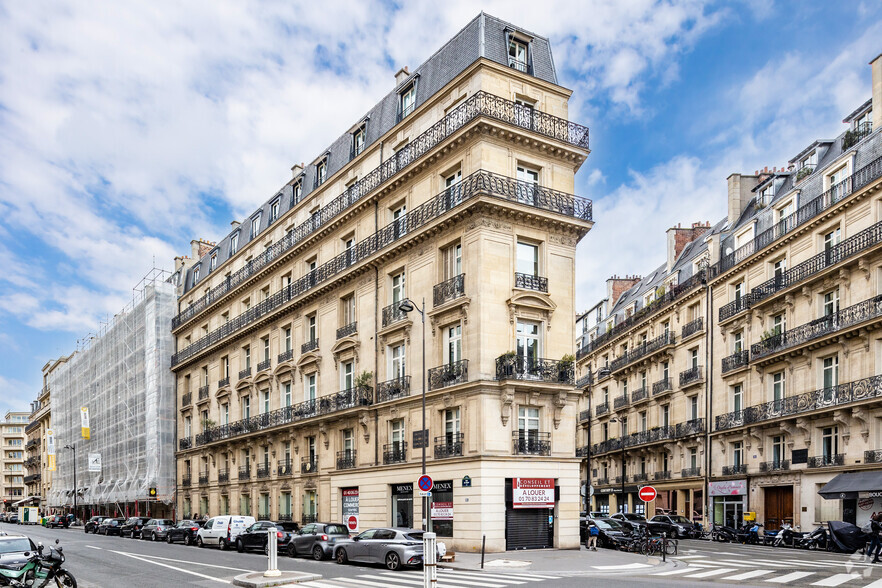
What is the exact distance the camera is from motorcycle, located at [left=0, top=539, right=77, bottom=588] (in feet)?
48.5

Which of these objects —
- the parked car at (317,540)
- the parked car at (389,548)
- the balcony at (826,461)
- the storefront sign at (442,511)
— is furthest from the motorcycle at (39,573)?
the balcony at (826,461)

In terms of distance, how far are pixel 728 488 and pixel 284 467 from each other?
23.8 metres

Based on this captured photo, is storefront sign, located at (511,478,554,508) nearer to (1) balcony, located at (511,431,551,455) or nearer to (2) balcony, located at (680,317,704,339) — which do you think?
(1) balcony, located at (511,431,551,455)

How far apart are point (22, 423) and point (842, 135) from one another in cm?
14588

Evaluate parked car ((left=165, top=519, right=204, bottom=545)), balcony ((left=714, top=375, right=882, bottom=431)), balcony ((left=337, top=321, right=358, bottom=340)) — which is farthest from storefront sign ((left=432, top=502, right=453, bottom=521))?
balcony ((left=714, top=375, right=882, bottom=431))

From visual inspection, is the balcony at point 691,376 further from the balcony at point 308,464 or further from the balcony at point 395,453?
the balcony at point 308,464

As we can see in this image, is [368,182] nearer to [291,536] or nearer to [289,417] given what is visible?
[289,417]

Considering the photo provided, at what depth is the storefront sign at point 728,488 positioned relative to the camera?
40.4m

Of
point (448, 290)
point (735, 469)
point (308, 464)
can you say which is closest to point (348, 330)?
point (308, 464)

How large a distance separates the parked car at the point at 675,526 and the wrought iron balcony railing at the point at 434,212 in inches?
681

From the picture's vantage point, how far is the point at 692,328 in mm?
46750

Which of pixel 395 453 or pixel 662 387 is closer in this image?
pixel 395 453

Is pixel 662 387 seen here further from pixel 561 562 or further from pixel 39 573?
pixel 39 573

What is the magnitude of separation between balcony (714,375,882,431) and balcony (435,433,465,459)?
1717 cm
